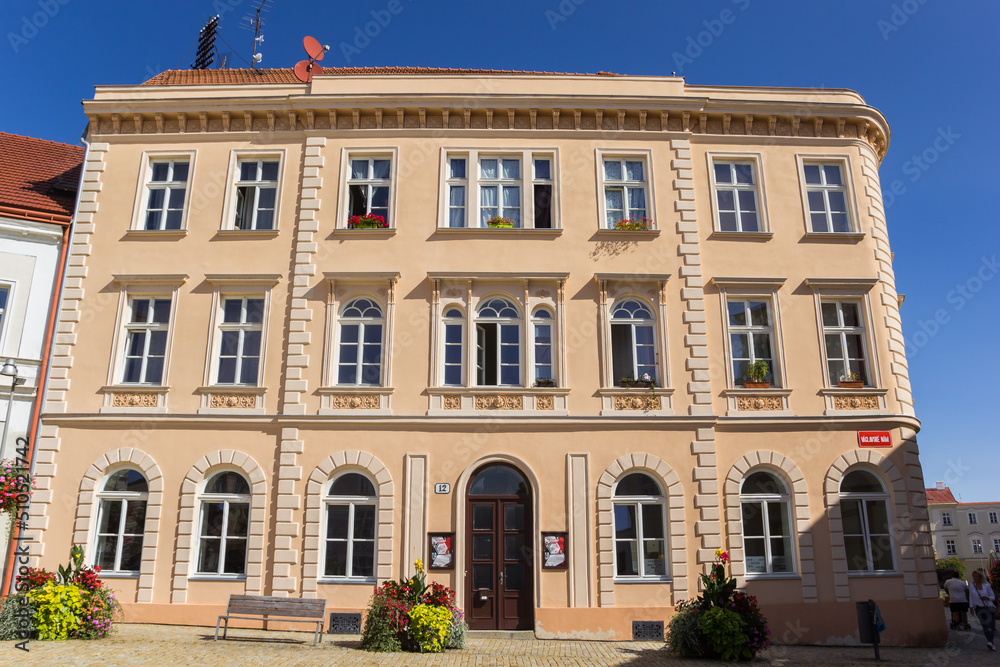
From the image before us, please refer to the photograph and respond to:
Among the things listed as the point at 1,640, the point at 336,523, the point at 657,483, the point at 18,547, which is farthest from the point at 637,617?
the point at 18,547

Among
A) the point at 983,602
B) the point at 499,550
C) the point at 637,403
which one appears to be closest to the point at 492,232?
the point at 637,403

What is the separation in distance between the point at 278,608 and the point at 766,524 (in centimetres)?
1015

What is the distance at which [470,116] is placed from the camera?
Result: 18.3 meters

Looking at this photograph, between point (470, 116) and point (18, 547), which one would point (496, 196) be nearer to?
point (470, 116)

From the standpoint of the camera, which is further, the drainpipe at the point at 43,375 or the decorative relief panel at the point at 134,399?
the decorative relief panel at the point at 134,399

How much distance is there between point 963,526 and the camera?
88.4m

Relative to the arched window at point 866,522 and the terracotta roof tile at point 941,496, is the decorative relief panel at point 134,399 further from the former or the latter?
the terracotta roof tile at point 941,496

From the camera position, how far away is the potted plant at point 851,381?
17.0m

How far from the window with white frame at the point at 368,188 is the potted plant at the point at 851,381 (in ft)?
36.5

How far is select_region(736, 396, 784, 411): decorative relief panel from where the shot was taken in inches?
657

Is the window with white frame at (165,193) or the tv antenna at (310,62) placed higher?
the tv antenna at (310,62)

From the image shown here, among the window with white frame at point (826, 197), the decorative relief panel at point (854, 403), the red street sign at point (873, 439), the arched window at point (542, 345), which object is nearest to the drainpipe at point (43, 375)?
the arched window at point (542, 345)

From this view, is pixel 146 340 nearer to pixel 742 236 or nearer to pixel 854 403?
pixel 742 236

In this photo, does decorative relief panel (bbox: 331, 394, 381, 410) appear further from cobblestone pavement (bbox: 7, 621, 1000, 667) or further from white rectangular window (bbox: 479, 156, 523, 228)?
white rectangular window (bbox: 479, 156, 523, 228)
